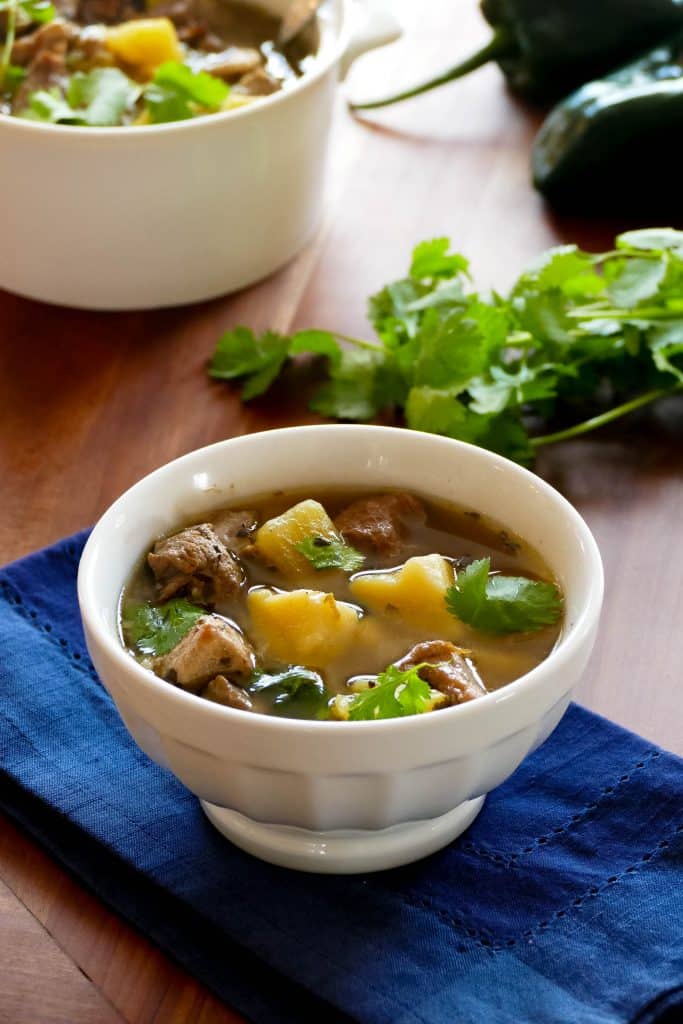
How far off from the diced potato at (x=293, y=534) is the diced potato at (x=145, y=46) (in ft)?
3.66

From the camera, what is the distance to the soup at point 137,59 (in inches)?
76.7

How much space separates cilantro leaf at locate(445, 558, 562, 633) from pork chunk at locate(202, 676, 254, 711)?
0.66 feet

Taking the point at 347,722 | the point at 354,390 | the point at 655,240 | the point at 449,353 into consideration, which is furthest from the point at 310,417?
the point at 347,722

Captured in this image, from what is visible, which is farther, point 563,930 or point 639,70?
point 639,70

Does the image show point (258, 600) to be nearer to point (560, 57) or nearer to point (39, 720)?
point (39, 720)

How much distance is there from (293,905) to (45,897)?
0.22 m

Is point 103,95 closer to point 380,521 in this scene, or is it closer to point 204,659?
point 380,521

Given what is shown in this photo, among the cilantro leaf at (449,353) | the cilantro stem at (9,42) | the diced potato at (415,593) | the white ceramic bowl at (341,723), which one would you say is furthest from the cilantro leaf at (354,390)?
the cilantro stem at (9,42)

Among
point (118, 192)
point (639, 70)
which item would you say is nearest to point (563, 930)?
point (118, 192)

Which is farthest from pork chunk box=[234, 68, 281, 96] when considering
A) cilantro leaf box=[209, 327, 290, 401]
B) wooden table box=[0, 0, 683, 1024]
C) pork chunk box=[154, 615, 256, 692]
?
pork chunk box=[154, 615, 256, 692]

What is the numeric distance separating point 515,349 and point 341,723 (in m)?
1.01

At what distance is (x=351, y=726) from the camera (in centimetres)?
99

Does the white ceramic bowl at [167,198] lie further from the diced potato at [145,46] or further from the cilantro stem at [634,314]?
the cilantro stem at [634,314]

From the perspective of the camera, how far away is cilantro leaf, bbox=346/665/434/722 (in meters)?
1.05
